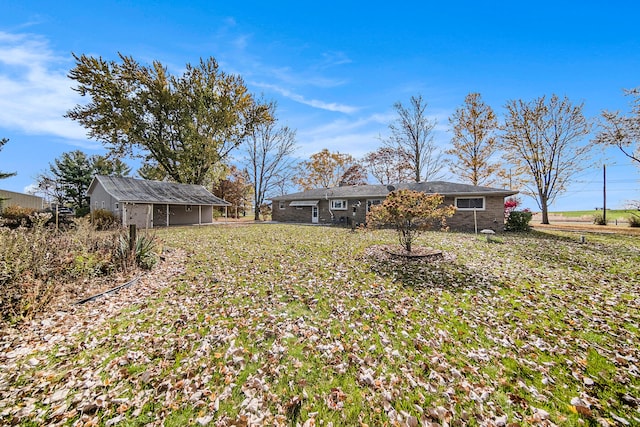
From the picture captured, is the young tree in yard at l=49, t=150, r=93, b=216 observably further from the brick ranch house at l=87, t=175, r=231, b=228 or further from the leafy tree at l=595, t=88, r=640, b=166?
the leafy tree at l=595, t=88, r=640, b=166

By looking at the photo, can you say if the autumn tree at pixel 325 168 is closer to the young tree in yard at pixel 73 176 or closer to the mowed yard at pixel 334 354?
the young tree in yard at pixel 73 176

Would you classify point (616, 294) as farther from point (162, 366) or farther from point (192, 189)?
point (192, 189)

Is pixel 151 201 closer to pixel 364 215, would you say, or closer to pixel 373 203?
pixel 364 215

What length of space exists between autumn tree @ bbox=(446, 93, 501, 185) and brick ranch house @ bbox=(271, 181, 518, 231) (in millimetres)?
7226

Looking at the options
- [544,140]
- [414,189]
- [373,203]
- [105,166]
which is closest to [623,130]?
[544,140]

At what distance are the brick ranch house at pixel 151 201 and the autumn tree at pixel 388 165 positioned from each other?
1996 centimetres

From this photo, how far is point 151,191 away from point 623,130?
119 feet

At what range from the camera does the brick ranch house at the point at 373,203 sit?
16.2m

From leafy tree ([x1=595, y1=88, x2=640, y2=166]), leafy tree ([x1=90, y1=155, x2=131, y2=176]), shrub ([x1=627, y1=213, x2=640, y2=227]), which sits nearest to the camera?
leafy tree ([x1=595, y1=88, x2=640, y2=166])

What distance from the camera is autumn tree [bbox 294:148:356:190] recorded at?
117ft

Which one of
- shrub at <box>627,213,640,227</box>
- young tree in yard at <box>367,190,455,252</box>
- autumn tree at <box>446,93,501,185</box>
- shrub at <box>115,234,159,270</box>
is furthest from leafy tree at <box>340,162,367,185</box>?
shrub at <box>115,234,159,270</box>

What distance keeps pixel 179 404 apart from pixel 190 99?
29011 millimetres

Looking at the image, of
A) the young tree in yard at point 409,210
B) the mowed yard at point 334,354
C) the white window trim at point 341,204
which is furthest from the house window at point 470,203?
the mowed yard at point 334,354

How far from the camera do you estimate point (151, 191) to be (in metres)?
22.2
